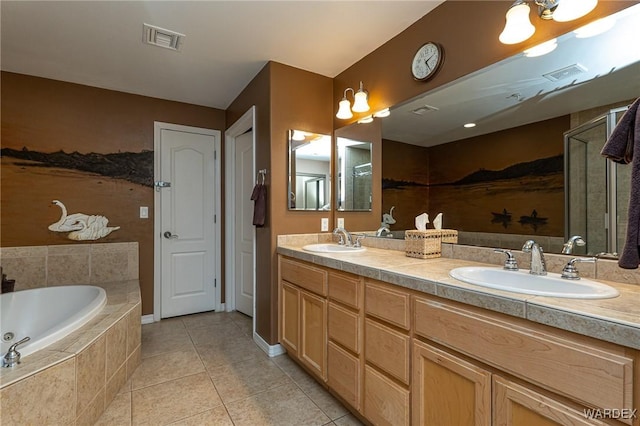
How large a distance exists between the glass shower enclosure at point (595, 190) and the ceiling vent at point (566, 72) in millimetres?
226

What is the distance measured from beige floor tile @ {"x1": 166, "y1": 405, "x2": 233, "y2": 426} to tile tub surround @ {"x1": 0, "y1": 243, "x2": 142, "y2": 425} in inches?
19.4

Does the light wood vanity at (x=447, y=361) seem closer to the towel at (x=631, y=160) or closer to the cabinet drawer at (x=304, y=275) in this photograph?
the cabinet drawer at (x=304, y=275)

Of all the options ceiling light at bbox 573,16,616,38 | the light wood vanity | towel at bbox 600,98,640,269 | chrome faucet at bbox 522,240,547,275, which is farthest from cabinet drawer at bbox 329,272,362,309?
ceiling light at bbox 573,16,616,38

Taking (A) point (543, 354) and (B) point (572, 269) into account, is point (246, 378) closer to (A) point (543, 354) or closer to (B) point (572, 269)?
(A) point (543, 354)

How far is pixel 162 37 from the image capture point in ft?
6.96

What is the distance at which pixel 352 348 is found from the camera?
63.2 inches

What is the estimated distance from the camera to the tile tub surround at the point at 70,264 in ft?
8.64

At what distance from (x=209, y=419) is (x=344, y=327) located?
92cm

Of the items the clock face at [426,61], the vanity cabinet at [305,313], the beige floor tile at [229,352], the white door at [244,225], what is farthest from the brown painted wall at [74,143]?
the clock face at [426,61]

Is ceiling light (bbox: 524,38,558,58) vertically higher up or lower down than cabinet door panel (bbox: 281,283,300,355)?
higher up

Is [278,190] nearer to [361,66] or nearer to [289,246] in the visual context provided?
[289,246]

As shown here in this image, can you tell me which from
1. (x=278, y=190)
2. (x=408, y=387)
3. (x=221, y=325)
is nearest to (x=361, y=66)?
(x=278, y=190)

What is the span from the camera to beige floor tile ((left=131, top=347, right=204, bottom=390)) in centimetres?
207

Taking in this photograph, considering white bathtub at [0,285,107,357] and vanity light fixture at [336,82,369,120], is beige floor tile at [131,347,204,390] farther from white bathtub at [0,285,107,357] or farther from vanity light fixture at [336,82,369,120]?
vanity light fixture at [336,82,369,120]
